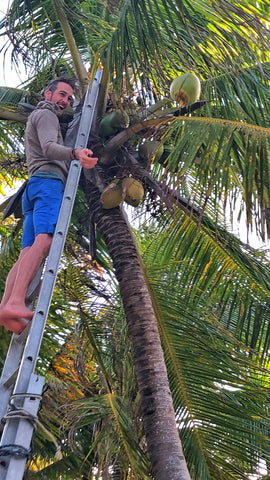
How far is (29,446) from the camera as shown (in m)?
2.31

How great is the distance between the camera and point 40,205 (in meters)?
3.34

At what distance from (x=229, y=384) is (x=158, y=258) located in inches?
46.2

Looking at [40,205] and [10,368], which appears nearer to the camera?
[10,368]

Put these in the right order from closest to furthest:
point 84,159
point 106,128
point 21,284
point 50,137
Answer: point 21,284
point 84,159
point 50,137
point 106,128

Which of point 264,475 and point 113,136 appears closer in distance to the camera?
point 113,136

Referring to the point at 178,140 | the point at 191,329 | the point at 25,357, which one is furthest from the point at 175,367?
the point at 25,357

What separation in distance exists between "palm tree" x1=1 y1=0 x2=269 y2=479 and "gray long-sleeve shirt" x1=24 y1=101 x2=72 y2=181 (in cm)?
46

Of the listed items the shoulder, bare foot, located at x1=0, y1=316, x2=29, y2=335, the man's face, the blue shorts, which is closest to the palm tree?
the man's face

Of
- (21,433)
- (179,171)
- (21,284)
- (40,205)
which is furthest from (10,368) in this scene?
(179,171)

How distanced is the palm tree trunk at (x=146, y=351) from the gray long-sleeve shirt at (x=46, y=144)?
513 mm

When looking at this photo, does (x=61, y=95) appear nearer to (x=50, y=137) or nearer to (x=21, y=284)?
(x=50, y=137)

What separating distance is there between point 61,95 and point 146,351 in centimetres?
159

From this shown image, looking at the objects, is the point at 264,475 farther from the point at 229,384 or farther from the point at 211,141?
the point at 211,141

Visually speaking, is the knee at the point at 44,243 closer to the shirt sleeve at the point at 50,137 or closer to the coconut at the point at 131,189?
the shirt sleeve at the point at 50,137
